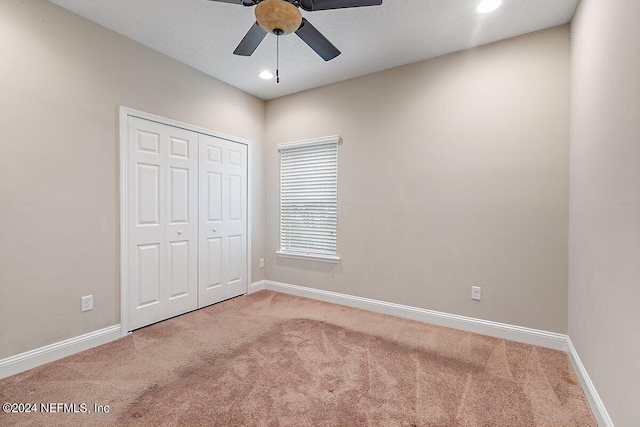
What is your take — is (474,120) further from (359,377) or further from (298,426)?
(298,426)

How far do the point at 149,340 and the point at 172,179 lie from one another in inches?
63.0

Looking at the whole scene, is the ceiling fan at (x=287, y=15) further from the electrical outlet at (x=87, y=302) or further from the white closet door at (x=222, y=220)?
the electrical outlet at (x=87, y=302)

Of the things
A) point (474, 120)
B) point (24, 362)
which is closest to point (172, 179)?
point (24, 362)

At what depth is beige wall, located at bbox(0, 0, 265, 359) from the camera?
6.89 feet

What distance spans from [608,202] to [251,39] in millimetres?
2442

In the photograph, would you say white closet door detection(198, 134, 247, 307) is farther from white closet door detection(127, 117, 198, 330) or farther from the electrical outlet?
the electrical outlet

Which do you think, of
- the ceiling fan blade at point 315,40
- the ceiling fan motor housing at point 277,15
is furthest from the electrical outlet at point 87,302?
the ceiling fan blade at point 315,40

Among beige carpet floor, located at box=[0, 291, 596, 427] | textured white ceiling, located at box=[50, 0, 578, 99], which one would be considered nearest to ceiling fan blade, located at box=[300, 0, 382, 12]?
textured white ceiling, located at box=[50, 0, 578, 99]

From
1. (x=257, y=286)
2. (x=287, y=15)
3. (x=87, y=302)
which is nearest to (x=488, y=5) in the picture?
(x=287, y=15)

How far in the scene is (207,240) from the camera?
3.54m

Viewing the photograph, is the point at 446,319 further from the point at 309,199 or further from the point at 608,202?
the point at 309,199

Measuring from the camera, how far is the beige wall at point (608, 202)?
1314 mm

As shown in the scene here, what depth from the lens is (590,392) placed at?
5.86 feet

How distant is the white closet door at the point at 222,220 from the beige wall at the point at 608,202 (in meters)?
3.50
